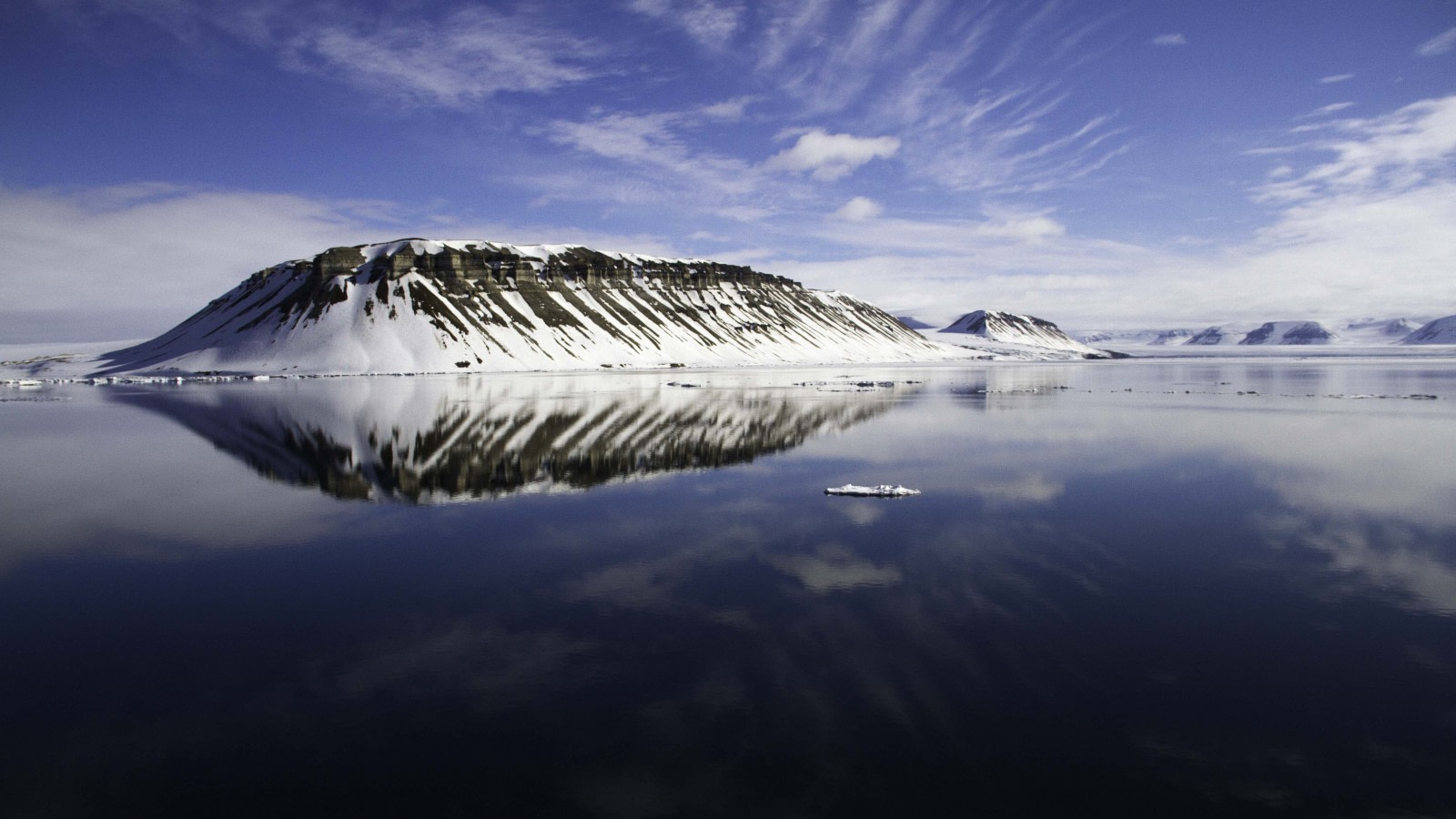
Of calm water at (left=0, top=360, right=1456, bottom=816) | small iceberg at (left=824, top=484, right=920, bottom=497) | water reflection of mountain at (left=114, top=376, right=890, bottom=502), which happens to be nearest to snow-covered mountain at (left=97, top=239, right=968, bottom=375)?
water reflection of mountain at (left=114, top=376, right=890, bottom=502)

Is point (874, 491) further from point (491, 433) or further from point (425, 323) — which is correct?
point (425, 323)

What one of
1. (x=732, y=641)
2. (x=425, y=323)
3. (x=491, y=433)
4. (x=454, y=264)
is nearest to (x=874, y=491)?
(x=732, y=641)

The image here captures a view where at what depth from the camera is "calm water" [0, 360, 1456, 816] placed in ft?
26.1

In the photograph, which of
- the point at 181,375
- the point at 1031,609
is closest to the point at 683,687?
the point at 1031,609

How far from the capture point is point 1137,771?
8.02 m

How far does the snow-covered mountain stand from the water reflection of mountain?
223ft

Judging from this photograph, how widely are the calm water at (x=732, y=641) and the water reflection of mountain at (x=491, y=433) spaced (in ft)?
2.23

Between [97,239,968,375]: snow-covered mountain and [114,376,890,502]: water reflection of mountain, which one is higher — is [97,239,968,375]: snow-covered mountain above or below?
above

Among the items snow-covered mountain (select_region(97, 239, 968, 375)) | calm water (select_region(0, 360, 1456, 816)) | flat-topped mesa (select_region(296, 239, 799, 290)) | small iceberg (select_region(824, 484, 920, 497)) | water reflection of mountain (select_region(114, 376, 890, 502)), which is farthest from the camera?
flat-topped mesa (select_region(296, 239, 799, 290))

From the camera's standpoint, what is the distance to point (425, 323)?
477ft

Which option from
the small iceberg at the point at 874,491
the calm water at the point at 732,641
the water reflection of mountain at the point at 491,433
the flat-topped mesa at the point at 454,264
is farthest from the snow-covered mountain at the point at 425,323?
the small iceberg at the point at 874,491

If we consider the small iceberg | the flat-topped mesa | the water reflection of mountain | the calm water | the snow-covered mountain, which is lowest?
the calm water

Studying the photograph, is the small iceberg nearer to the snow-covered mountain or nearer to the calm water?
the calm water

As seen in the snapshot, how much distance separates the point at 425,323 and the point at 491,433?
389 feet
